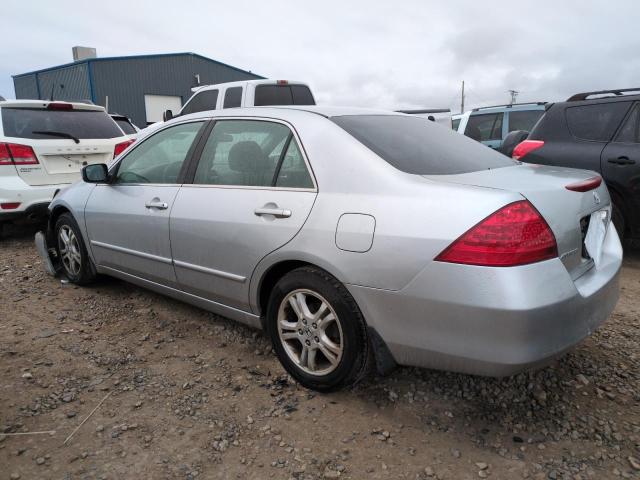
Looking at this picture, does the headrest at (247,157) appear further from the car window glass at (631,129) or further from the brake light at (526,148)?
the car window glass at (631,129)

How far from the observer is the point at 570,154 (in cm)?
472

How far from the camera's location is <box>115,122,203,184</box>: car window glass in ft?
10.5

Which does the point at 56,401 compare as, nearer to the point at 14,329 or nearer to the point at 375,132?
the point at 14,329

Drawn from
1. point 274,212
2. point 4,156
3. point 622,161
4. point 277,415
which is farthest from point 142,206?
point 622,161

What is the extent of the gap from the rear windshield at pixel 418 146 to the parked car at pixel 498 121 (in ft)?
23.0

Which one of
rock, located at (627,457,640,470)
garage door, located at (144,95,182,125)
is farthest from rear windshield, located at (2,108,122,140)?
garage door, located at (144,95,182,125)

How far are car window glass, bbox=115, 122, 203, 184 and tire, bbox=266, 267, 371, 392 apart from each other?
4.02 feet

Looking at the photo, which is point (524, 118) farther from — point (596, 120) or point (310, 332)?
point (310, 332)

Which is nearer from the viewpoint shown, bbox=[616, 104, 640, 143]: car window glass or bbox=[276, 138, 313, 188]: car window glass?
bbox=[276, 138, 313, 188]: car window glass

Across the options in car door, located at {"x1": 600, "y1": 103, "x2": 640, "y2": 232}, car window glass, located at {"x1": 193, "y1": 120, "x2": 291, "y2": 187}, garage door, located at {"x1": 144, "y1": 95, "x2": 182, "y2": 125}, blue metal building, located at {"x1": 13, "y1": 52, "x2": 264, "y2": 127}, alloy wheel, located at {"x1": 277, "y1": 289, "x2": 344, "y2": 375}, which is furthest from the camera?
garage door, located at {"x1": 144, "y1": 95, "x2": 182, "y2": 125}

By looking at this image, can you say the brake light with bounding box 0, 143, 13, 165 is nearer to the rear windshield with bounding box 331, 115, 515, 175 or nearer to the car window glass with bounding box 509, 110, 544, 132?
the rear windshield with bounding box 331, 115, 515, 175

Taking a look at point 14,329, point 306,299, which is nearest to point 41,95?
point 14,329

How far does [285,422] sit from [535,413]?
46.7 inches

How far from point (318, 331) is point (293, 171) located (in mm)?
827
